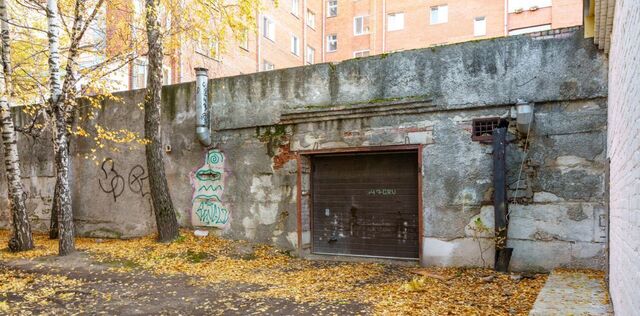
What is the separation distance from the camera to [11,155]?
27.2ft

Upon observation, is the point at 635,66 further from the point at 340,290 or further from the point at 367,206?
the point at 367,206

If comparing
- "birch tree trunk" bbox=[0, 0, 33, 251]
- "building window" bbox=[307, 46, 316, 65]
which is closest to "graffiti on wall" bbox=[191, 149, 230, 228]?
"birch tree trunk" bbox=[0, 0, 33, 251]

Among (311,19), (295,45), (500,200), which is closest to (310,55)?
(295,45)

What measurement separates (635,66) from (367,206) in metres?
5.96

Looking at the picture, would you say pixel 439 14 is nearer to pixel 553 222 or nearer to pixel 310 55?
pixel 310 55

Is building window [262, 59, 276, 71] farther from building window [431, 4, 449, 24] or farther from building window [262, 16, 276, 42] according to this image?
building window [431, 4, 449, 24]

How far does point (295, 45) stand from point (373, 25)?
4.92 meters

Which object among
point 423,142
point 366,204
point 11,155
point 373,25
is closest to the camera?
point 423,142

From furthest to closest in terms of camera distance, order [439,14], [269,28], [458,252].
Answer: [439,14] → [269,28] → [458,252]

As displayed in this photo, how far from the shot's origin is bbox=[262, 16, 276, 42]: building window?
23484 mm

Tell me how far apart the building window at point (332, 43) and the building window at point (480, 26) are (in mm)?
8711

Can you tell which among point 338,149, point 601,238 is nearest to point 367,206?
point 338,149

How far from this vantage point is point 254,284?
6461 millimetres

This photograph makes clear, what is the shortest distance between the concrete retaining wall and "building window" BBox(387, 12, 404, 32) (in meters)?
19.6
